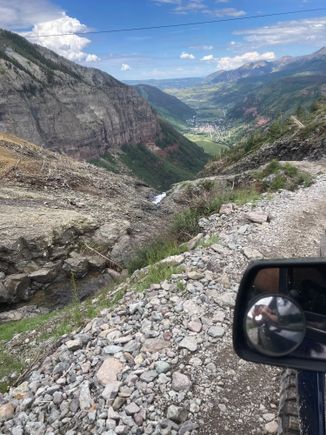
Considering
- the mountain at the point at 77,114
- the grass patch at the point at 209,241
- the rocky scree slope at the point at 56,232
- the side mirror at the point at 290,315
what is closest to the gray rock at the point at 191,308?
the grass patch at the point at 209,241

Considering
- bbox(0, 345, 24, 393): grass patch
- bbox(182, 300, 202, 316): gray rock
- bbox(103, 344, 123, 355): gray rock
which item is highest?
bbox(182, 300, 202, 316): gray rock

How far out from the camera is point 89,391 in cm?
449

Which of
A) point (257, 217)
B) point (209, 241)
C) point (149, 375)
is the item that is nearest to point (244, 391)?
point (149, 375)

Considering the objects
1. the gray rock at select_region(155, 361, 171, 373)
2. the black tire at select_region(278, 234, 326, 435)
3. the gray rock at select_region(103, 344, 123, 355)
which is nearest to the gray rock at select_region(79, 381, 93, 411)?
the gray rock at select_region(103, 344, 123, 355)

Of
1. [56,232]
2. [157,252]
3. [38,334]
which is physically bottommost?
[56,232]

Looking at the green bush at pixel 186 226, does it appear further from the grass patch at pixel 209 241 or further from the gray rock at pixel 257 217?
the grass patch at pixel 209 241

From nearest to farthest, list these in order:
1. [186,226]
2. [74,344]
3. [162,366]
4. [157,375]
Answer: [157,375] < [162,366] < [74,344] < [186,226]

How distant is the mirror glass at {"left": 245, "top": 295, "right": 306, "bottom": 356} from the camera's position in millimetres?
1798

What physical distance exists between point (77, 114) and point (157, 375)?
141503 mm

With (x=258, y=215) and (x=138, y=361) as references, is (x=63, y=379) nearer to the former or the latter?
(x=138, y=361)

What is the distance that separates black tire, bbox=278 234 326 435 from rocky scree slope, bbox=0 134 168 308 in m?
11.6

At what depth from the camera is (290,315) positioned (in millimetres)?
1794

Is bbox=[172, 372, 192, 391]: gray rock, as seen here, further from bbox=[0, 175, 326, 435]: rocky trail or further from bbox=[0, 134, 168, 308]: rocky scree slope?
bbox=[0, 134, 168, 308]: rocky scree slope

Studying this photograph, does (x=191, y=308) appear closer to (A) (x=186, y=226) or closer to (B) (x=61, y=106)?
(A) (x=186, y=226)
